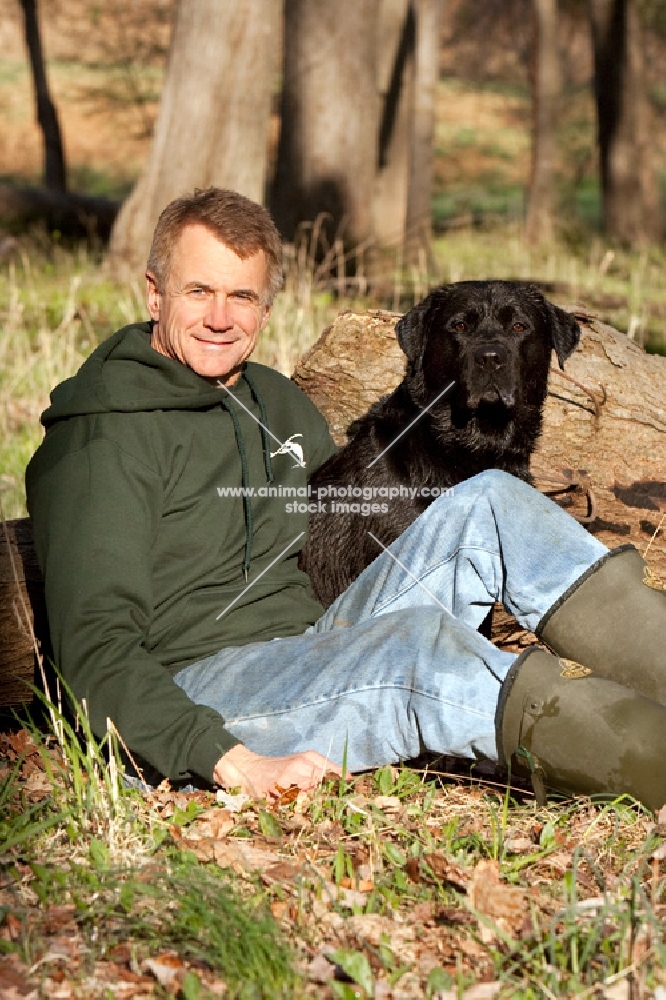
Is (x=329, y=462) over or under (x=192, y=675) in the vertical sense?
over

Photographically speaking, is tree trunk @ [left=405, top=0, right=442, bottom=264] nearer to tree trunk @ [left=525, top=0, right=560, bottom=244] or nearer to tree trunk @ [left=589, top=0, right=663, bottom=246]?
tree trunk @ [left=589, top=0, right=663, bottom=246]

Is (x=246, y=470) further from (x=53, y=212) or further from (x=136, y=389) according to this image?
(x=53, y=212)

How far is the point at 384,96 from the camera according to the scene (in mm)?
17781

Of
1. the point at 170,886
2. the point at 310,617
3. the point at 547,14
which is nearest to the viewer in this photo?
the point at 170,886

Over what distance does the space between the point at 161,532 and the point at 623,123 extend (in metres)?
17.3

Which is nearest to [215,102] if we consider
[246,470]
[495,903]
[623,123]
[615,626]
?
[246,470]

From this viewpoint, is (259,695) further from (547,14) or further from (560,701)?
(547,14)

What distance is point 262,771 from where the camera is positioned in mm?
3131

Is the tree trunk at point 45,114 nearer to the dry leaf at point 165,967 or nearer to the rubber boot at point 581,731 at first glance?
Result: the rubber boot at point 581,731

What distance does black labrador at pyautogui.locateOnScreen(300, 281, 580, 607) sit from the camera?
14.2 feet

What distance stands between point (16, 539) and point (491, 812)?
217 cm

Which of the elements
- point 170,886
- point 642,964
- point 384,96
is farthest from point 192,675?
point 384,96

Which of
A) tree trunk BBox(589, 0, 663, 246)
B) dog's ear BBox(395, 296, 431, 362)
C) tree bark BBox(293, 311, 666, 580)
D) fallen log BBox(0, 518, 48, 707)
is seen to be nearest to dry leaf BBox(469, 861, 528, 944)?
fallen log BBox(0, 518, 48, 707)

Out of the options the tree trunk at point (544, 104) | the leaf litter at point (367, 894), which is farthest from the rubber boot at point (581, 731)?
the tree trunk at point (544, 104)
